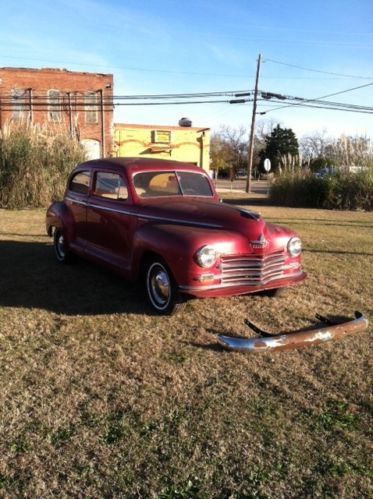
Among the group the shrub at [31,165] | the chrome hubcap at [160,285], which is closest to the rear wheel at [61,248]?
the chrome hubcap at [160,285]

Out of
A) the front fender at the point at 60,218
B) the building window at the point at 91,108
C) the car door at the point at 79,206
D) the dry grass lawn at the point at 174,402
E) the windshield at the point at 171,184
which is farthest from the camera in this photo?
the building window at the point at 91,108

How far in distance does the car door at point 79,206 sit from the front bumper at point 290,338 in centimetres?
316

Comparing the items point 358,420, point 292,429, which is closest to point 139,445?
point 292,429

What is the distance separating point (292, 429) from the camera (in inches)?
122

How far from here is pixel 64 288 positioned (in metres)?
6.15

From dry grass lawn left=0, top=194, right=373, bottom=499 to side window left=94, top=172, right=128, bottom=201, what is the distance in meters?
1.23

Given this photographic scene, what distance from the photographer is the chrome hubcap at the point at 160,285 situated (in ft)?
16.5

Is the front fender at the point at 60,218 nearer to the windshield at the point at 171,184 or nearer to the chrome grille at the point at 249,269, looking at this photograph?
the windshield at the point at 171,184

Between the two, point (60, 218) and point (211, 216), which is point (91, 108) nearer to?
point (60, 218)

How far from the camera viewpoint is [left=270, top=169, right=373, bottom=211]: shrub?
696 inches

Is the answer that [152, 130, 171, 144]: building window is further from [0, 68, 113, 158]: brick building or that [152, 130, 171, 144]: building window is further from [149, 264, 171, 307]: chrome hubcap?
[149, 264, 171, 307]: chrome hubcap

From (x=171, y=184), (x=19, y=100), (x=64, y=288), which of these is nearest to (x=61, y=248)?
(x=64, y=288)

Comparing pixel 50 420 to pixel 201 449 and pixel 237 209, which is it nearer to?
pixel 201 449

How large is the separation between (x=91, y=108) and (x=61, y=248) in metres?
32.5
